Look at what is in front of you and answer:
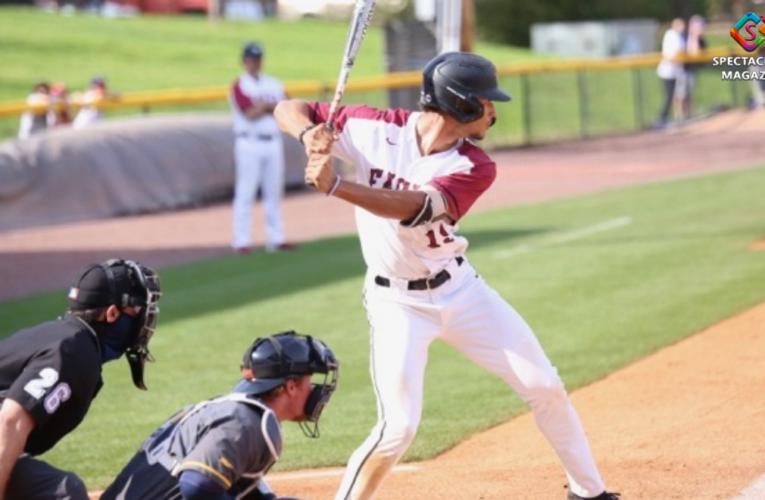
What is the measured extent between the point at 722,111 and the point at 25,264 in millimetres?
20206

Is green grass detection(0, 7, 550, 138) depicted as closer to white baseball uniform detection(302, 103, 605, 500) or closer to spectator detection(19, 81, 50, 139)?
spectator detection(19, 81, 50, 139)

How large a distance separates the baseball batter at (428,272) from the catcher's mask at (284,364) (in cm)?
80

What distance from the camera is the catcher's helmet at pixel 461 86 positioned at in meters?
5.68

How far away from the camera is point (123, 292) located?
5.32 meters

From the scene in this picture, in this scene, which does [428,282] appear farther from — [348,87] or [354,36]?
[348,87]

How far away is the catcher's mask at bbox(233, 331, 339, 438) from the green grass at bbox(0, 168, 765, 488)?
2.91 meters

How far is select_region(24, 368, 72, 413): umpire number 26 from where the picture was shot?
495cm

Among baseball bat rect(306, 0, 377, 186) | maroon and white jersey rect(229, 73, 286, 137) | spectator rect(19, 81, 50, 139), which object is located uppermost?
baseball bat rect(306, 0, 377, 186)

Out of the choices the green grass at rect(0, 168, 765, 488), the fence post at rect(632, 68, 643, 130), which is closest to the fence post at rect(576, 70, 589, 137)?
the fence post at rect(632, 68, 643, 130)

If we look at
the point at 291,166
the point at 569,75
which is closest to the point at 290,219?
the point at 291,166

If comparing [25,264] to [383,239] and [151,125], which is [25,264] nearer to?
[151,125]

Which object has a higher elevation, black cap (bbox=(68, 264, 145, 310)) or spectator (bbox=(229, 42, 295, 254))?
black cap (bbox=(68, 264, 145, 310))

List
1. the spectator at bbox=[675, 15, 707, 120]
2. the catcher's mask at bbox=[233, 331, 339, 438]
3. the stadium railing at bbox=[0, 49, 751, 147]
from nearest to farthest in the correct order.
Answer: the catcher's mask at bbox=[233, 331, 339, 438] → the spectator at bbox=[675, 15, 707, 120] → the stadium railing at bbox=[0, 49, 751, 147]

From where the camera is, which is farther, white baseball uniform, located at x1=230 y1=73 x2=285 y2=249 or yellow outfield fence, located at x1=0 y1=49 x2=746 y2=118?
yellow outfield fence, located at x1=0 y1=49 x2=746 y2=118
